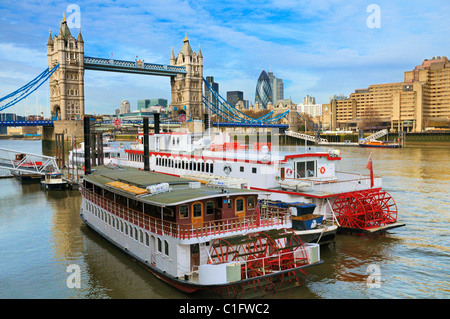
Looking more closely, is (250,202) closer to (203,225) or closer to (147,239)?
(203,225)

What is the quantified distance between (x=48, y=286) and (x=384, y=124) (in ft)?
607

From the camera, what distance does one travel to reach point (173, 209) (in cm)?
1459

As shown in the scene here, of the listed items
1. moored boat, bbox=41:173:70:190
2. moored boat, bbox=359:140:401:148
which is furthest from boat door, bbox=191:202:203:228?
moored boat, bbox=359:140:401:148

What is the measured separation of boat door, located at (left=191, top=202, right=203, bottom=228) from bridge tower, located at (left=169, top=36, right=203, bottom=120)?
127063mm

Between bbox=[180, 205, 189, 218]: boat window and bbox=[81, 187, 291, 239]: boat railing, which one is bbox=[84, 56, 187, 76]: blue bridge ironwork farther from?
bbox=[180, 205, 189, 218]: boat window

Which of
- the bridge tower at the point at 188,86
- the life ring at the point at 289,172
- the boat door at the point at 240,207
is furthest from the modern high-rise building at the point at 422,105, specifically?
the boat door at the point at 240,207

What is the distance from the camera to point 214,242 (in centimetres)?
1416

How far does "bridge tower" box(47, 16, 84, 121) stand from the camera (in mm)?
Answer: 107562

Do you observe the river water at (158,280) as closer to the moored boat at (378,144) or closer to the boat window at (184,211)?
the boat window at (184,211)

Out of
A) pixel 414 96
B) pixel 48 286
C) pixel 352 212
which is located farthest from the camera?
pixel 414 96

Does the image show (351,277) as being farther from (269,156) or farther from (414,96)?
(414,96)
